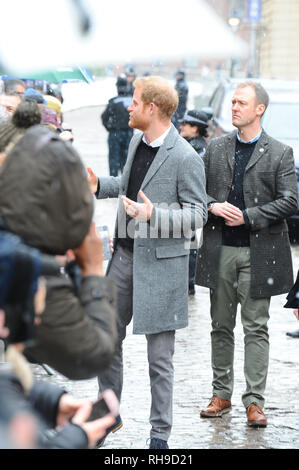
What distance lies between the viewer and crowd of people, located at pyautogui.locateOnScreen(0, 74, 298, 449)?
2.25 metres

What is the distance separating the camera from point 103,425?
2.41 metres

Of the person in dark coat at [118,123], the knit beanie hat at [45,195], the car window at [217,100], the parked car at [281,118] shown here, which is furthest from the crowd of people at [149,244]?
the person in dark coat at [118,123]

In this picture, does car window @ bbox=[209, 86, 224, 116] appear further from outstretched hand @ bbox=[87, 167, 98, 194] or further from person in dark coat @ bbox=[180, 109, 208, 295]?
outstretched hand @ bbox=[87, 167, 98, 194]

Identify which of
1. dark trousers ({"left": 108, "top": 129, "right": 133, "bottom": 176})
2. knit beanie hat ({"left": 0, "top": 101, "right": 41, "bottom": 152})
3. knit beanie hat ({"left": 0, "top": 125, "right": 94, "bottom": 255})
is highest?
knit beanie hat ({"left": 0, "top": 125, "right": 94, "bottom": 255})

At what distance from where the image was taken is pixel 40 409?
235cm

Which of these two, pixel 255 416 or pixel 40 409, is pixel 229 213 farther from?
pixel 40 409

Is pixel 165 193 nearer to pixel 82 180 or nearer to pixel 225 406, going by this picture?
pixel 225 406

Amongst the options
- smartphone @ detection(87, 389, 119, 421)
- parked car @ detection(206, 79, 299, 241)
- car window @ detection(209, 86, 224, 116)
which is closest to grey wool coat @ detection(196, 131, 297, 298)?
smartphone @ detection(87, 389, 119, 421)

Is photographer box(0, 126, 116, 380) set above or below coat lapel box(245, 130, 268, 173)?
above

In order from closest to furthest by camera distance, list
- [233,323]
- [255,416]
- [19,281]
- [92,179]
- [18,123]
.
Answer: [19,281] < [18,123] < [92,179] < [255,416] < [233,323]

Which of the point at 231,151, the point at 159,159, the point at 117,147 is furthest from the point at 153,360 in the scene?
the point at 117,147

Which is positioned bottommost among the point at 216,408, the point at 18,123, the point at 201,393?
the point at 201,393

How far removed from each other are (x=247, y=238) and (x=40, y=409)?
3.71 metres

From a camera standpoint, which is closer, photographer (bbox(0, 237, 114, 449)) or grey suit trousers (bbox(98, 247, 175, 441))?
photographer (bbox(0, 237, 114, 449))
